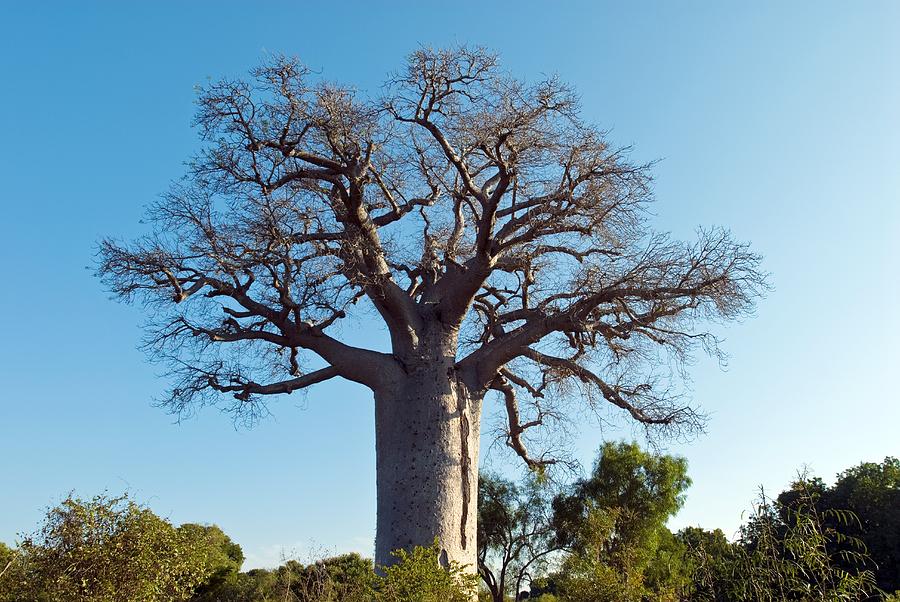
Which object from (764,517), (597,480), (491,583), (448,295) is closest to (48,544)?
(448,295)

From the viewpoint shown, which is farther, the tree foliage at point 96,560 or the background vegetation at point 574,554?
the tree foliage at point 96,560

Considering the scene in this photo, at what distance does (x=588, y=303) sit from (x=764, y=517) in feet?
12.6

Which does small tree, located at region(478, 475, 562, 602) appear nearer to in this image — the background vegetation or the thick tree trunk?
the background vegetation

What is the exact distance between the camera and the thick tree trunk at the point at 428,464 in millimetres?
7707

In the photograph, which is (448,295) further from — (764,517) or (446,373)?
(764,517)

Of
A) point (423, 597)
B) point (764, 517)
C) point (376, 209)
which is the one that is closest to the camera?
point (423, 597)

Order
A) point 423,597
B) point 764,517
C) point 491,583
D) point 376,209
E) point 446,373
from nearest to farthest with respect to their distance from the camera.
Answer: point 423,597 → point 764,517 → point 446,373 → point 376,209 → point 491,583

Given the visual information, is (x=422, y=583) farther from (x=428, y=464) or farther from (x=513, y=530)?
(x=513, y=530)

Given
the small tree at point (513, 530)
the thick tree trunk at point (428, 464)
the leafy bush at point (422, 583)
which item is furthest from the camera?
the small tree at point (513, 530)

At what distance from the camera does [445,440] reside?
26.7 ft

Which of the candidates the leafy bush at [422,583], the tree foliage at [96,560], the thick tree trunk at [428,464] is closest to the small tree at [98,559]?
the tree foliage at [96,560]

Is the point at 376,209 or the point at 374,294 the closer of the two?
the point at 374,294

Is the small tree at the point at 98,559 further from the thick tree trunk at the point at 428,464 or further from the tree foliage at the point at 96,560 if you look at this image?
the thick tree trunk at the point at 428,464

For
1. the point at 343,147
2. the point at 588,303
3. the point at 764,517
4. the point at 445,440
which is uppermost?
the point at 343,147
